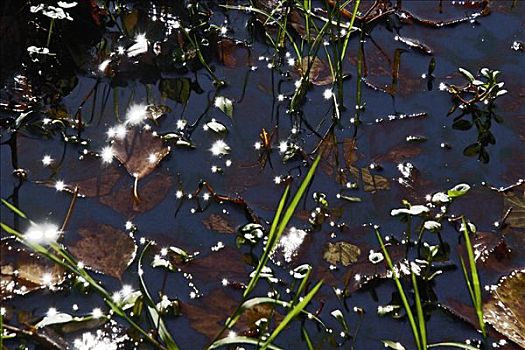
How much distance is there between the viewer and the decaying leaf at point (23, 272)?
6.05 ft

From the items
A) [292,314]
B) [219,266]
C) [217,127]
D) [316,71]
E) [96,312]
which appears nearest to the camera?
[292,314]

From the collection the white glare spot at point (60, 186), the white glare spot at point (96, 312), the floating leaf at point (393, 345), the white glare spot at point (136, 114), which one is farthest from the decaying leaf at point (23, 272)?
the floating leaf at point (393, 345)

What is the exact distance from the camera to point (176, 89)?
2.45 m

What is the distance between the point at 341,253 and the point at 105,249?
622 millimetres

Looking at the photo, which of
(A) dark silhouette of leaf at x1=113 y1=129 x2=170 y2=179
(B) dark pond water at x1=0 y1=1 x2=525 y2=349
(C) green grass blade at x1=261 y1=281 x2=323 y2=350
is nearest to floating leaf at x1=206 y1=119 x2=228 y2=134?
(B) dark pond water at x1=0 y1=1 x2=525 y2=349

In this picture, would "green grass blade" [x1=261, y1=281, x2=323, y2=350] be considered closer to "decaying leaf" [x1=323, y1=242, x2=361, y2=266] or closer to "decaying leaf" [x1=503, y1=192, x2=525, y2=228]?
"decaying leaf" [x1=323, y1=242, x2=361, y2=266]

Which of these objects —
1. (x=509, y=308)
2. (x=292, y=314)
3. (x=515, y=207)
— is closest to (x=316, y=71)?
(x=515, y=207)

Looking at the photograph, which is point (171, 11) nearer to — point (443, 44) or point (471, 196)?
point (443, 44)

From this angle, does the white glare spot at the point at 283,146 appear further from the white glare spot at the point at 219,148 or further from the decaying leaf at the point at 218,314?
the decaying leaf at the point at 218,314

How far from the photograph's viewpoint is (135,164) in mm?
2176

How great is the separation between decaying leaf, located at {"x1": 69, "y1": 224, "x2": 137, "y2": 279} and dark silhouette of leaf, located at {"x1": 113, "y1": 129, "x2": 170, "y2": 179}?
8.8 inches

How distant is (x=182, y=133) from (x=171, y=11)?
64 cm

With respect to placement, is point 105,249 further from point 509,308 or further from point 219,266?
point 509,308

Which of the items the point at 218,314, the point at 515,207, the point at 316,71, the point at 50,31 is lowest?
the point at 218,314
